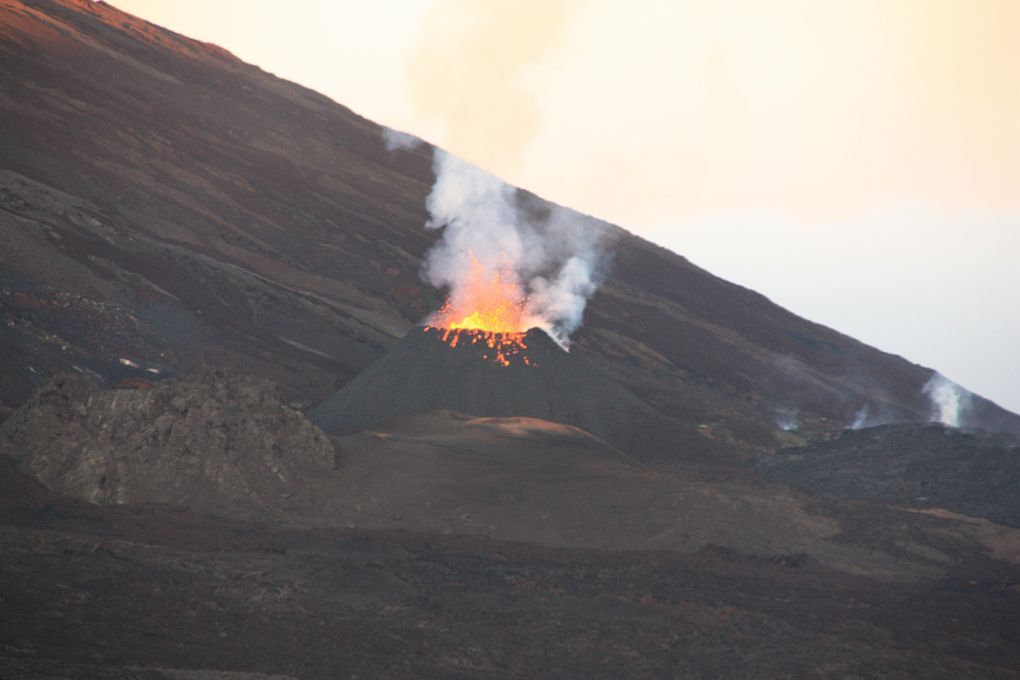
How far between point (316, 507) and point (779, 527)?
13.4 meters

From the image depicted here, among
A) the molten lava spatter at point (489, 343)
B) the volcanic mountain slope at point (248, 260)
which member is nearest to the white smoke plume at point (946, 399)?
the volcanic mountain slope at point (248, 260)

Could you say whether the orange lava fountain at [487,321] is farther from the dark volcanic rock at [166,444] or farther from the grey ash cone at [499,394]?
the dark volcanic rock at [166,444]

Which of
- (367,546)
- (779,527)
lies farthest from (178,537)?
(779,527)

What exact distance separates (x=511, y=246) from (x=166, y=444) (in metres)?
51.8

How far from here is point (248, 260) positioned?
209 ft

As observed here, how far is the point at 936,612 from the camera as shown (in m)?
26.9

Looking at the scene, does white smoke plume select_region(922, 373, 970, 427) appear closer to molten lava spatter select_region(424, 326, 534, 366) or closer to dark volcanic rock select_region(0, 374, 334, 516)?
molten lava spatter select_region(424, 326, 534, 366)

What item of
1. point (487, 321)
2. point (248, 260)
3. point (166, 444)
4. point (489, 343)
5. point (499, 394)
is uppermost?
point (487, 321)

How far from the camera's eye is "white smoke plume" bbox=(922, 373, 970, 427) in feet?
277

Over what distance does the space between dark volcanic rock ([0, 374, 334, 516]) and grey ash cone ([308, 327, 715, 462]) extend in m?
9.17

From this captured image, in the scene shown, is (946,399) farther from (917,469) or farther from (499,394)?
(499,394)

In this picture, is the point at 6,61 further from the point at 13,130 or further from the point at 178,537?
the point at 178,537

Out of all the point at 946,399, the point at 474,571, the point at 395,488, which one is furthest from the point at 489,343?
the point at 946,399

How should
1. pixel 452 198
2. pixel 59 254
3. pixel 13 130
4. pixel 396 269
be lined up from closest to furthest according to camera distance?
1. pixel 59 254
2. pixel 13 130
3. pixel 396 269
4. pixel 452 198
